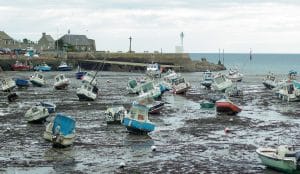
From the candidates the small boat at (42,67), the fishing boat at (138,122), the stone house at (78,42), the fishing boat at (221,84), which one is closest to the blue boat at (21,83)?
the fishing boat at (221,84)

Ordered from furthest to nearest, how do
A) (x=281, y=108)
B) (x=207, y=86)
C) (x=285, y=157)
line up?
(x=207, y=86)
(x=281, y=108)
(x=285, y=157)

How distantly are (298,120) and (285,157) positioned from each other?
20.3 m

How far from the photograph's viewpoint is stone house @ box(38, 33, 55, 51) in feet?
520

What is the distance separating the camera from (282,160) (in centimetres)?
2716

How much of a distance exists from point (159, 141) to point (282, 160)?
10.6 metres

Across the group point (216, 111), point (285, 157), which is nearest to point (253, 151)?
point (285, 157)

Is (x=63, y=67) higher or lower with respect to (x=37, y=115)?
higher

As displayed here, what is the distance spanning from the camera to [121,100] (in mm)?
61156

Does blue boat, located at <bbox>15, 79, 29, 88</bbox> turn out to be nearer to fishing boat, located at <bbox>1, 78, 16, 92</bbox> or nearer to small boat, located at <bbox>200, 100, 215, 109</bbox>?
fishing boat, located at <bbox>1, 78, 16, 92</bbox>

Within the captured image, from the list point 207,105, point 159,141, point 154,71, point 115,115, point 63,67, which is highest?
point 63,67

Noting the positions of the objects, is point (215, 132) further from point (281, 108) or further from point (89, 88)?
point (89, 88)

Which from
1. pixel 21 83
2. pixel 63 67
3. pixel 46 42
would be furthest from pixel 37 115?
pixel 46 42

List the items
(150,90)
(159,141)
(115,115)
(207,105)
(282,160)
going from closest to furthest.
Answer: (282,160), (159,141), (115,115), (207,105), (150,90)

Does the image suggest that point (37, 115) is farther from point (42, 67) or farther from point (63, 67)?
point (63, 67)
